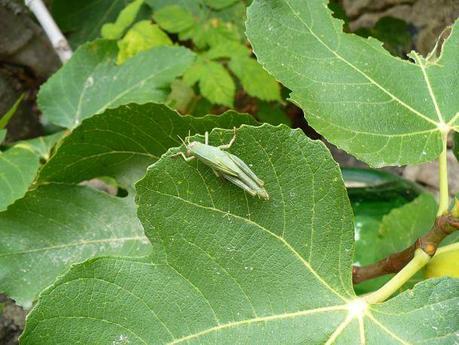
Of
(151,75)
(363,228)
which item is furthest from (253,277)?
(363,228)

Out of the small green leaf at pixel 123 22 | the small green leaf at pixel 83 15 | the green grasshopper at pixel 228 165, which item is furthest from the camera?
the small green leaf at pixel 83 15

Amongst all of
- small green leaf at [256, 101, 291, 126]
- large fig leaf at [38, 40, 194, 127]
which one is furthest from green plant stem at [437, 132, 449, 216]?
→ small green leaf at [256, 101, 291, 126]

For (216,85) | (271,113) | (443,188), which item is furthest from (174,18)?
(443,188)

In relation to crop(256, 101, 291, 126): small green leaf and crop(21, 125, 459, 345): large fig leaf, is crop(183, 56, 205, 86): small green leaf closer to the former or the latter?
crop(256, 101, 291, 126): small green leaf

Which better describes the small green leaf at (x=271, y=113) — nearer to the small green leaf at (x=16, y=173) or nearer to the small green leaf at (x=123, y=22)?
the small green leaf at (x=123, y=22)

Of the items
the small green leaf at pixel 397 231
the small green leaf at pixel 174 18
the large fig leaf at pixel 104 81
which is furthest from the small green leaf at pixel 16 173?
the small green leaf at pixel 174 18

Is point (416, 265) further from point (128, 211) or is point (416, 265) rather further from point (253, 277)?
point (128, 211)
